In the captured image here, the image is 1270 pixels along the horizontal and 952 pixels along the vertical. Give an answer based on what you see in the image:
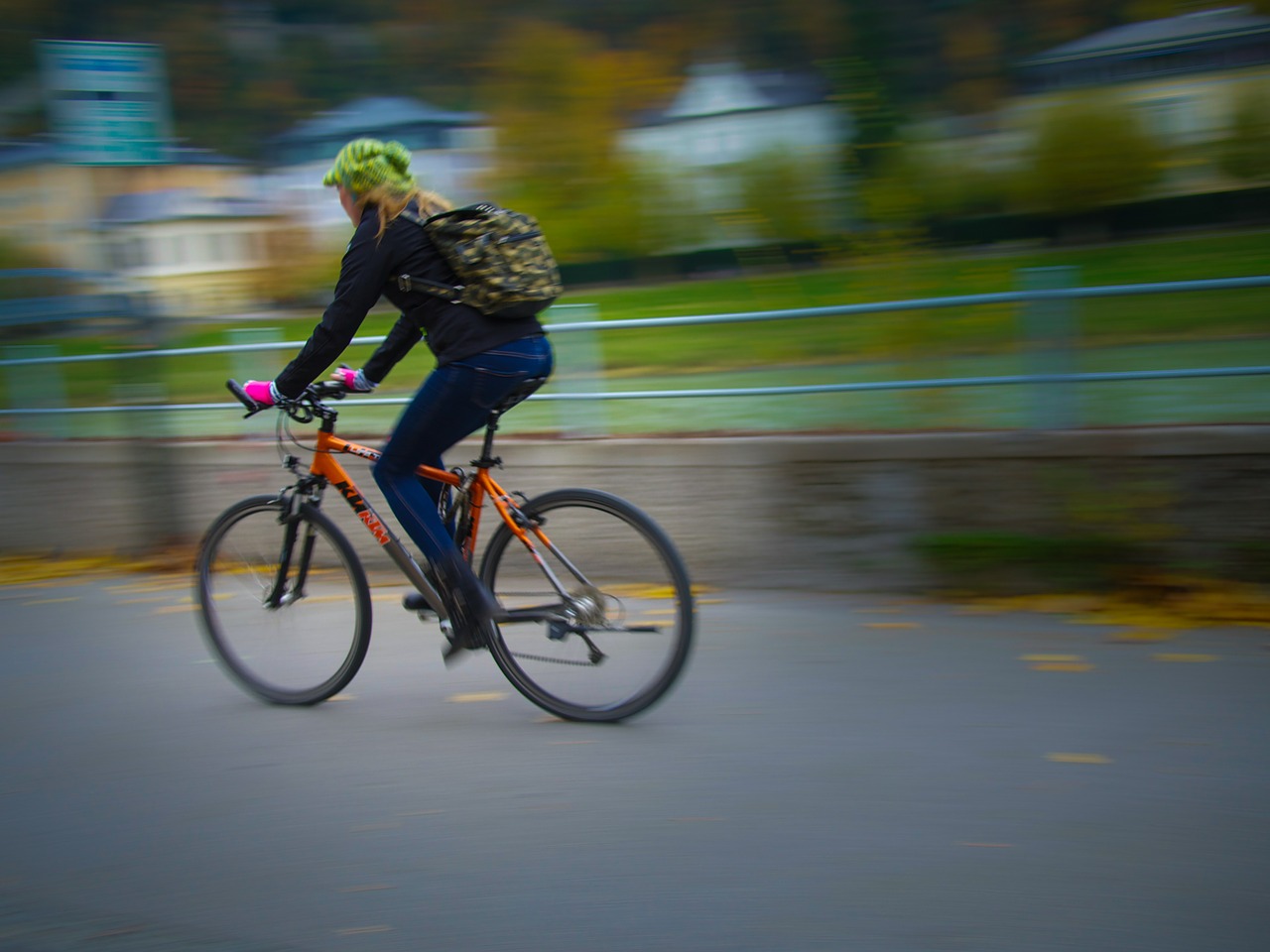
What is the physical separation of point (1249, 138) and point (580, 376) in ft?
16.5

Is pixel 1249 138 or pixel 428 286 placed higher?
pixel 1249 138

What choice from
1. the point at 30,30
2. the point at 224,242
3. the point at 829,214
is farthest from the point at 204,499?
the point at 224,242

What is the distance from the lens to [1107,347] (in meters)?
5.31

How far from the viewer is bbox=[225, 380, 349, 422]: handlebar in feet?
13.3

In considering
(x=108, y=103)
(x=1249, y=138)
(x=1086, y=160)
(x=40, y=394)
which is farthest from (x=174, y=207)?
(x=1249, y=138)

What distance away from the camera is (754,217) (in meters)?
8.50

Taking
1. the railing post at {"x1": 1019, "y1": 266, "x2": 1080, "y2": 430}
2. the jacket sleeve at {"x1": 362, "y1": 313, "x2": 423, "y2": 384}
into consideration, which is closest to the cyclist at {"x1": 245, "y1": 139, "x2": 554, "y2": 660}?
the jacket sleeve at {"x1": 362, "y1": 313, "x2": 423, "y2": 384}

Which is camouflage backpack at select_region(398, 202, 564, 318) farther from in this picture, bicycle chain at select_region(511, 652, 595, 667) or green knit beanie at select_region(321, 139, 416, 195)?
bicycle chain at select_region(511, 652, 595, 667)

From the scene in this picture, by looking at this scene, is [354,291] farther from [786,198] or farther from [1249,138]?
[1249,138]

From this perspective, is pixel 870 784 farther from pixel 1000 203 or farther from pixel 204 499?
pixel 1000 203

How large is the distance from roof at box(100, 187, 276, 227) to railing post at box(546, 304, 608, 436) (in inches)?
118

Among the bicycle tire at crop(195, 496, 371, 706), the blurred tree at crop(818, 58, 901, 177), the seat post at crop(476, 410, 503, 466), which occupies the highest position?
the blurred tree at crop(818, 58, 901, 177)

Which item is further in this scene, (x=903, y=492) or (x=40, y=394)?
(x=40, y=394)

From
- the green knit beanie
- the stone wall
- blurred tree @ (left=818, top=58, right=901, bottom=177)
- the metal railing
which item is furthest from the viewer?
blurred tree @ (left=818, top=58, right=901, bottom=177)
